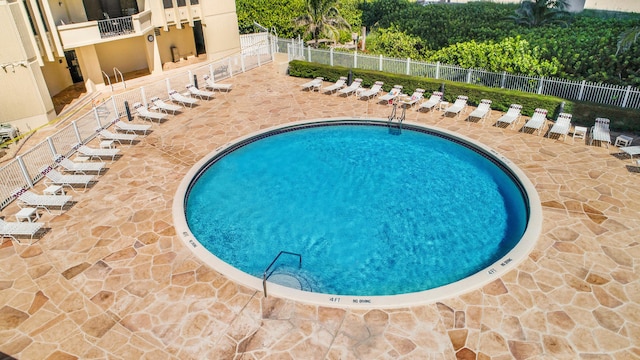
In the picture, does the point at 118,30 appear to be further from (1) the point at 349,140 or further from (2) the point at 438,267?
(2) the point at 438,267

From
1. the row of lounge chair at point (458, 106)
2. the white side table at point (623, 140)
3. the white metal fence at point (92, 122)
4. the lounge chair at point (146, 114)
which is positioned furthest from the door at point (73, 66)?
the white side table at point (623, 140)

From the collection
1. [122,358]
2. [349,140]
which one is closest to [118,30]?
[349,140]

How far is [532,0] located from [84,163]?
3255 centimetres

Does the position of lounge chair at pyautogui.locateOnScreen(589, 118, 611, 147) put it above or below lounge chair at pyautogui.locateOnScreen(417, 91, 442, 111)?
below

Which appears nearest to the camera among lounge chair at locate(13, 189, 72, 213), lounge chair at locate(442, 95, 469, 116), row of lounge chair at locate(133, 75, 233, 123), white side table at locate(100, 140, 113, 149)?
lounge chair at locate(13, 189, 72, 213)

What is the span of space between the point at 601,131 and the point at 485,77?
642 centimetres

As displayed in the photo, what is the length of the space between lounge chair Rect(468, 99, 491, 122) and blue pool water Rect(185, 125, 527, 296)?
91.8 inches

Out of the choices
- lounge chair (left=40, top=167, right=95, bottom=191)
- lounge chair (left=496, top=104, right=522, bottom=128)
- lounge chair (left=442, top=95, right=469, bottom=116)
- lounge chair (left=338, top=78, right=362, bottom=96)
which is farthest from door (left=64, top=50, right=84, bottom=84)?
lounge chair (left=496, top=104, right=522, bottom=128)

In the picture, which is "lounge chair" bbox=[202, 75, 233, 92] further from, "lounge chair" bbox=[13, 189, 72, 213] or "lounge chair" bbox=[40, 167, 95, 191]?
"lounge chair" bbox=[13, 189, 72, 213]

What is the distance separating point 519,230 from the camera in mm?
12766

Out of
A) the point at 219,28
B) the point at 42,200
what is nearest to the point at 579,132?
the point at 42,200

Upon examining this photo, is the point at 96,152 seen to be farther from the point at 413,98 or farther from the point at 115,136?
the point at 413,98

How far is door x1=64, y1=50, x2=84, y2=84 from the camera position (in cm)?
2662

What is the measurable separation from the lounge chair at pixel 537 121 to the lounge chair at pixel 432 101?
4.43 m
